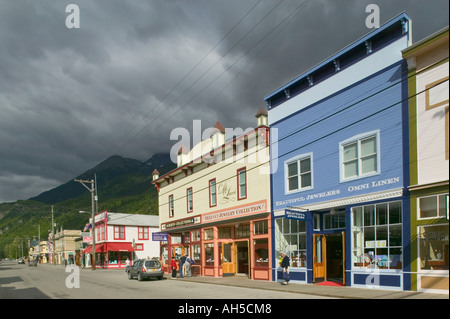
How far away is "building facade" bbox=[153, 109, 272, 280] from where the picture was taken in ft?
80.0

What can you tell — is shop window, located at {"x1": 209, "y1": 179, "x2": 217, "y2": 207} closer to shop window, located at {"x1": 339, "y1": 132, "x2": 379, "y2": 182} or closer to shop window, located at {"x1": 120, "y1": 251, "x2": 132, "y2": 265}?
shop window, located at {"x1": 339, "y1": 132, "x2": 379, "y2": 182}

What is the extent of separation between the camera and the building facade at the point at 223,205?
24.4 metres

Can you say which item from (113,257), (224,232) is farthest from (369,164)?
(113,257)

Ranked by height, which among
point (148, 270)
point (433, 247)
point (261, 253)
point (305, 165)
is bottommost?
point (148, 270)

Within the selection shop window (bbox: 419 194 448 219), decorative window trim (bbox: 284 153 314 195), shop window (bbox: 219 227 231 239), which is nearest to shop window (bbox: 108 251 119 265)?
shop window (bbox: 219 227 231 239)

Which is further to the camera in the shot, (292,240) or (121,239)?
(121,239)

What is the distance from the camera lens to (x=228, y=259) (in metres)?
28.4

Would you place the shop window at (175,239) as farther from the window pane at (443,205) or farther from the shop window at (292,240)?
the window pane at (443,205)

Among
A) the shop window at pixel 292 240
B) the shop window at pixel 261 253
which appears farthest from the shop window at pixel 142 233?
the shop window at pixel 292 240

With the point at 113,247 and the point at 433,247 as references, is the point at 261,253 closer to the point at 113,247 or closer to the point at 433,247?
the point at 433,247

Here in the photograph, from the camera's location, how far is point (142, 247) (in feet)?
193

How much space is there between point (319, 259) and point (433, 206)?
285 inches
